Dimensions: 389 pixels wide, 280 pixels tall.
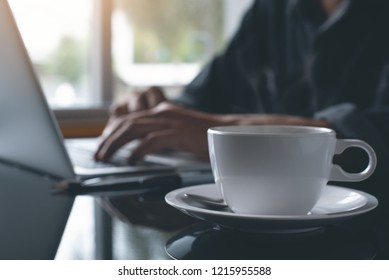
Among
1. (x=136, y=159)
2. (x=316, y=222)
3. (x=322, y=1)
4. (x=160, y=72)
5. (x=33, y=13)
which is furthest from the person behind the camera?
(x=160, y=72)

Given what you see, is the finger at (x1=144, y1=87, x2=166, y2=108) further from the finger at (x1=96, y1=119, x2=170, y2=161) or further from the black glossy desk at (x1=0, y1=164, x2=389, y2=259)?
the black glossy desk at (x1=0, y1=164, x2=389, y2=259)

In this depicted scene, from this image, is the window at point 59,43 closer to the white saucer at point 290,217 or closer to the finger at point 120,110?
the finger at point 120,110

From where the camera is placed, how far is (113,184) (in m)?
0.60

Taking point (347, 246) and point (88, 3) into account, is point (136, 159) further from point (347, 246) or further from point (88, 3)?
point (88, 3)

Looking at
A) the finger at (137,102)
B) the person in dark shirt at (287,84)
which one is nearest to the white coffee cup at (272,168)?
the person in dark shirt at (287,84)

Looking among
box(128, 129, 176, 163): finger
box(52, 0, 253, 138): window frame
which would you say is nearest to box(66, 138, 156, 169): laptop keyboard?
box(128, 129, 176, 163): finger

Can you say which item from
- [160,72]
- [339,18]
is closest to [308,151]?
[339,18]

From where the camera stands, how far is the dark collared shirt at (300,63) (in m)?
1.26

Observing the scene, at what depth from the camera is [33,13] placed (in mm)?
1996

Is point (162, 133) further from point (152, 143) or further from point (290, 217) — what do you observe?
point (290, 217)

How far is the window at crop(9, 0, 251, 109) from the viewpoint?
204 cm

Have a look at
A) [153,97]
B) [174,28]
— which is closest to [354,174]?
[153,97]

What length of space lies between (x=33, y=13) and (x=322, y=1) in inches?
43.2

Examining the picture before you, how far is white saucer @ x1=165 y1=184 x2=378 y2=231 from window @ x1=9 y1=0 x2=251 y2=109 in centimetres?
170
